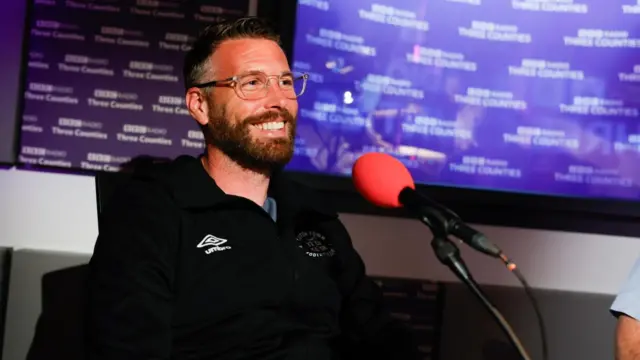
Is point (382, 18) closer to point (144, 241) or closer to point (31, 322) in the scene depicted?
point (144, 241)

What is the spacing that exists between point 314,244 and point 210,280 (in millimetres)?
335

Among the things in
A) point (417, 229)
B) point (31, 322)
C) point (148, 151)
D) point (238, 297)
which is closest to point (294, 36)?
point (148, 151)

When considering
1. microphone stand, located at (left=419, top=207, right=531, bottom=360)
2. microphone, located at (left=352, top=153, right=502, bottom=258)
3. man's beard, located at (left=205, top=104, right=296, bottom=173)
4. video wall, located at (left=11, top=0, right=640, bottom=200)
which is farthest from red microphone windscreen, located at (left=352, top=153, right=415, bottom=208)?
video wall, located at (left=11, top=0, right=640, bottom=200)

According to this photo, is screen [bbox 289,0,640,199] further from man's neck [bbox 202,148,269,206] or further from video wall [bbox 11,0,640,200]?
man's neck [bbox 202,148,269,206]

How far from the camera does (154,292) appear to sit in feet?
4.65

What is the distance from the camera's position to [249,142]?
1.64 metres

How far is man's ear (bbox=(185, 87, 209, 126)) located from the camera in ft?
5.59

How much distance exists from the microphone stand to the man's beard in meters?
0.67

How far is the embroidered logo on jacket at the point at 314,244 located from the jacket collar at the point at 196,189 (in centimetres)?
6

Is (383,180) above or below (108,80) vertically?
below

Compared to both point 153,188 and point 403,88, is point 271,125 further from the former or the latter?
point 403,88

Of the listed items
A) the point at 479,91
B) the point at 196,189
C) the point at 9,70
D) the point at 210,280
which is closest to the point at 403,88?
the point at 479,91

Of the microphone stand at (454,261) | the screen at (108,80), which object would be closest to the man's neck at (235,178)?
the screen at (108,80)

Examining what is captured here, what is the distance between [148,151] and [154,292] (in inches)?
29.9
